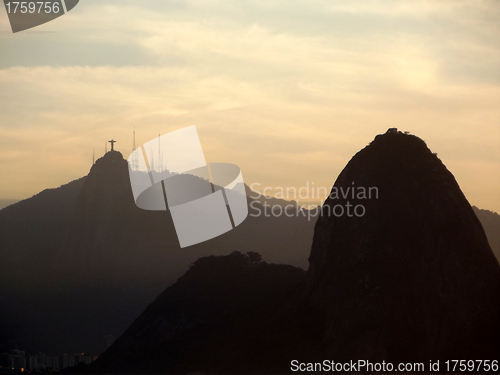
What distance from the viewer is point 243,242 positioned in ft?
384

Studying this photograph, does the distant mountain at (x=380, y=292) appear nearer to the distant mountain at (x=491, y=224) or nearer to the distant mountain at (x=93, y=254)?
the distant mountain at (x=93, y=254)

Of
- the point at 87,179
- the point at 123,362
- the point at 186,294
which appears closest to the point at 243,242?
the point at 87,179

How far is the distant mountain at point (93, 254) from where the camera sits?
9519 centimetres

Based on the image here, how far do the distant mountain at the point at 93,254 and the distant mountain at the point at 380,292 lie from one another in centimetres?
4908

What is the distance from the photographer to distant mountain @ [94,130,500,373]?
117ft

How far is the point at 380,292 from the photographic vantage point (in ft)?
123

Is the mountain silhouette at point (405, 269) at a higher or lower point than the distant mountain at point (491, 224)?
higher

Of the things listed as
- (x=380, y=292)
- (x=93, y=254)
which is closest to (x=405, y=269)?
(x=380, y=292)

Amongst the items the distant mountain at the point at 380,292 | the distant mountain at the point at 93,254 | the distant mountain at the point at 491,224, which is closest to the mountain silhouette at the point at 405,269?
the distant mountain at the point at 380,292

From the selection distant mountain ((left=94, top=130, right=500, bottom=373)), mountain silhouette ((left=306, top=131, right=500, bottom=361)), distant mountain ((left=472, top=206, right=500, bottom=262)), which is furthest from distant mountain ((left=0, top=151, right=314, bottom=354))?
mountain silhouette ((left=306, top=131, right=500, bottom=361))

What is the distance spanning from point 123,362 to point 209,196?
44.2 metres

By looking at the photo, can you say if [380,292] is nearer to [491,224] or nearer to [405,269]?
[405,269]

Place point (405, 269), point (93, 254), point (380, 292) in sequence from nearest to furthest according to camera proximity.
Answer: point (380, 292)
point (405, 269)
point (93, 254)

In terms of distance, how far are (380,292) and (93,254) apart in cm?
8669
